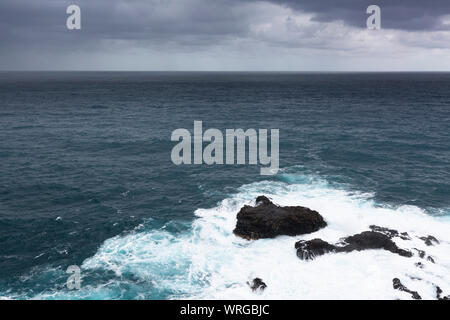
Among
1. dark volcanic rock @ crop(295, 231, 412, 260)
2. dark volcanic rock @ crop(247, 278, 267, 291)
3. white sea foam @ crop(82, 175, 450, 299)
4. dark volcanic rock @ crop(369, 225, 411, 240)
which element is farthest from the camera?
dark volcanic rock @ crop(369, 225, 411, 240)

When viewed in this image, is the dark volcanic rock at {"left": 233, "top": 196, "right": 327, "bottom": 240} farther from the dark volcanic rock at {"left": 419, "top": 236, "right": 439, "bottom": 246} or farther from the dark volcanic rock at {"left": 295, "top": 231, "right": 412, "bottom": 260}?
the dark volcanic rock at {"left": 419, "top": 236, "right": 439, "bottom": 246}

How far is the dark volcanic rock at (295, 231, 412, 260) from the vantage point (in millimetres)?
37562

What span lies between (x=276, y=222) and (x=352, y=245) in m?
8.52

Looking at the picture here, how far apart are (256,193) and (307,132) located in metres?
47.7

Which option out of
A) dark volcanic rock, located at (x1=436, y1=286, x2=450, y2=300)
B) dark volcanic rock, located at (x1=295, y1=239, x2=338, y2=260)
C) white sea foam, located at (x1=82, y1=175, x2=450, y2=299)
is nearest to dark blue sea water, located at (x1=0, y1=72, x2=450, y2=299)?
white sea foam, located at (x1=82, y1=175, x2=450, y2=299)

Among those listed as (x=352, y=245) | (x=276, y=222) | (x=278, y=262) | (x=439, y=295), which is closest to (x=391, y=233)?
(x=352, y=245)

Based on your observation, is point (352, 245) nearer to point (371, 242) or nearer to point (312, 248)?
point (371, 242)

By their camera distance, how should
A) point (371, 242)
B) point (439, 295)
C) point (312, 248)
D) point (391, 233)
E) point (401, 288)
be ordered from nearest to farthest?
point (439, 295) < point (401, 288) < point (312, 248) < point (371, 242) < point (391, 233)

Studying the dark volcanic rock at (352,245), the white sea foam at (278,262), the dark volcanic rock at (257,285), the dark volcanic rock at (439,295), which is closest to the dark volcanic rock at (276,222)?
the white sea foam at (278,262)

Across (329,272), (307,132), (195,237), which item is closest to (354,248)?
(329,272)

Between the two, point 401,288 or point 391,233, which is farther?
point 391,233

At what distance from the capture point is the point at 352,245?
38.8 meters

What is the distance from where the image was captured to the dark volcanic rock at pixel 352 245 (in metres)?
37.6

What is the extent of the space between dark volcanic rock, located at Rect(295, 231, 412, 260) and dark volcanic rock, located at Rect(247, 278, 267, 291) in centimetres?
602
